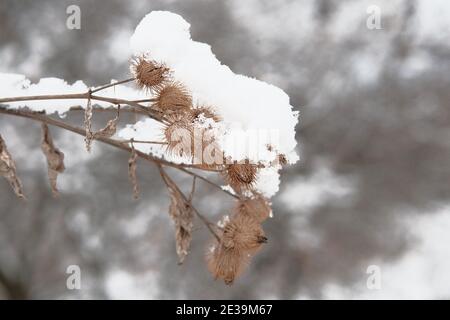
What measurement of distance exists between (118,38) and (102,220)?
86 centimetres

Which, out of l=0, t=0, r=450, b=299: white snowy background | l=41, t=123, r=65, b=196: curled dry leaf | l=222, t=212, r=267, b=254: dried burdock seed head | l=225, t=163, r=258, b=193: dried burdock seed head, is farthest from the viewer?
l=0, t=0, r=450, b=299: white snowy background

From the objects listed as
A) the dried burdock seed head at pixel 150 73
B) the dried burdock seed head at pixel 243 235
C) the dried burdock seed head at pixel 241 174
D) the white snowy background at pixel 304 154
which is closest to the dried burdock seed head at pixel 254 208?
the dried burdock seed head at pixel 243 235

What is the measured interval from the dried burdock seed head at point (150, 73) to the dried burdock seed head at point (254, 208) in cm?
29

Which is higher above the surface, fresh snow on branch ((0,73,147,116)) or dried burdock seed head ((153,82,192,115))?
fresh snow on branch ((0,73,147,116))

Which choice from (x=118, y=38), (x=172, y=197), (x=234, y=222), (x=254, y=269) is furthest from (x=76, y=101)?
(x=254, y=269)

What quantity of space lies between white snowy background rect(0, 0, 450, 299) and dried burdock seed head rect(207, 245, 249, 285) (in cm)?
182

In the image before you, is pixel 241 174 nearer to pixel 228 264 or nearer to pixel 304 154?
pixel 228 264

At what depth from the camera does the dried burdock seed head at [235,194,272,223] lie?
1.18m

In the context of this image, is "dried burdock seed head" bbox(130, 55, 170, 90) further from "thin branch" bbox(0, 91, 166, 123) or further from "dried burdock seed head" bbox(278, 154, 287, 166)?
"dried burdock seed head" bbox(278, 154, 287, 166)

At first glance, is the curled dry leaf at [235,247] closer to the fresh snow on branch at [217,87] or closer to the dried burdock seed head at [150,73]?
the fresh snow on branch at [217,87]

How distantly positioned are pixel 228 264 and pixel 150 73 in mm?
355

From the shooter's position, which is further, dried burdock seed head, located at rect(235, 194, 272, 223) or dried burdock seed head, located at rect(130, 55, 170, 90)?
A: dried burdock seed head, located at rect(235, 194, 272, 223)

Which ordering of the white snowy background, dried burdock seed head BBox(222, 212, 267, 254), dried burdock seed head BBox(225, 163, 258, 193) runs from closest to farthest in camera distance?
dried burdock seed head BBox(225, 163, 258, 193) < dried burdock seed head BBox(222, 212, 267, 254) < the white snowy background

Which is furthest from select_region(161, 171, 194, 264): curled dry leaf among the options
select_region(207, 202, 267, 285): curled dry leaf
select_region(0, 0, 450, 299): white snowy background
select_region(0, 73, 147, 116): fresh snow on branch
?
select_region(0, 0, 450, 299): white snowy background
